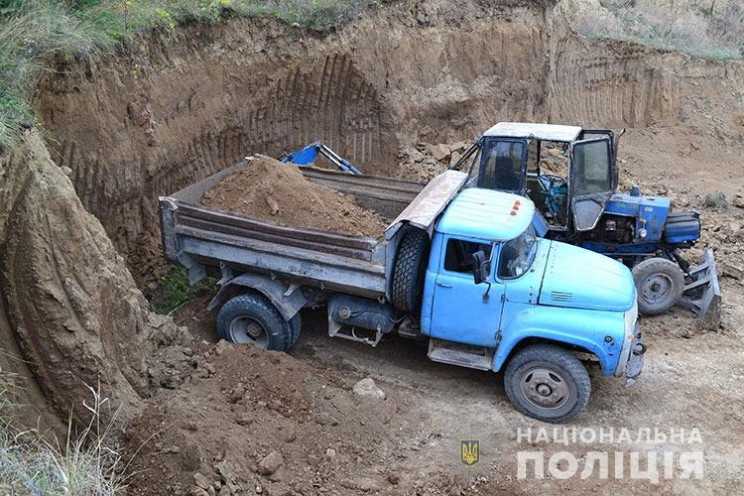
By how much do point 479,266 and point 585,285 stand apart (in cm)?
113

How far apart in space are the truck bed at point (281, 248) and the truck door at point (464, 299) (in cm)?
50

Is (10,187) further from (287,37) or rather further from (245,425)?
(287,37)

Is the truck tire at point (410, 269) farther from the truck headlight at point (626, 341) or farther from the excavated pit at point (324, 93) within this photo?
the excavated pit at point (324, 93)

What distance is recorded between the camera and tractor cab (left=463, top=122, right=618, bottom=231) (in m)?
8.86

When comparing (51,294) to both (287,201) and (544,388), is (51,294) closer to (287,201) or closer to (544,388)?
(287,201)

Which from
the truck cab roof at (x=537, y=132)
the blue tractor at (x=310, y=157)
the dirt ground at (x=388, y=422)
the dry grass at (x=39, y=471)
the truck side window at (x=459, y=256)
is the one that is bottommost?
the dirt ground at (x=388, y=422)

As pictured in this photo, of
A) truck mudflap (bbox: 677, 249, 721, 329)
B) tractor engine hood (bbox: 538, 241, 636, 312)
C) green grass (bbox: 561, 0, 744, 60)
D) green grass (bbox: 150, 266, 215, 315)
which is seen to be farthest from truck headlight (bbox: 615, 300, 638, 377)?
green grass (bbox: 561, 0, 744, 60)

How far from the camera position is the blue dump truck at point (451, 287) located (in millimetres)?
6805

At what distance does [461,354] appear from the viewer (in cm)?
731

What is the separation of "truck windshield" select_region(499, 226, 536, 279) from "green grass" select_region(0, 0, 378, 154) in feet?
14.7

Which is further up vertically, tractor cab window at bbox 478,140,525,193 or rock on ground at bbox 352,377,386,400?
tractor cab window at bbox 478,140,525,193

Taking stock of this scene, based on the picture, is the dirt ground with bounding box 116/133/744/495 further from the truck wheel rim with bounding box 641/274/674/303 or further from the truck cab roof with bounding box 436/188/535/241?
the truck cab roof with bounding box 436/188/535/241

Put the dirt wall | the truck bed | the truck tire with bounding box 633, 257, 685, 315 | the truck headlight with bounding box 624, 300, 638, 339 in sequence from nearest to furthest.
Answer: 1. the dirt wall
2. the truck headlight with bounding box 624, 300, 638, 339
3. the truck bed
4. the truck tire with bounding box 633, 257, 685, 315

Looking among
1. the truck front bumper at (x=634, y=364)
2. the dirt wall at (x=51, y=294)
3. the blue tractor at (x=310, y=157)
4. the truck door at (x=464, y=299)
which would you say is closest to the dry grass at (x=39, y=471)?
the dirt wall at (x=51, y=294)
